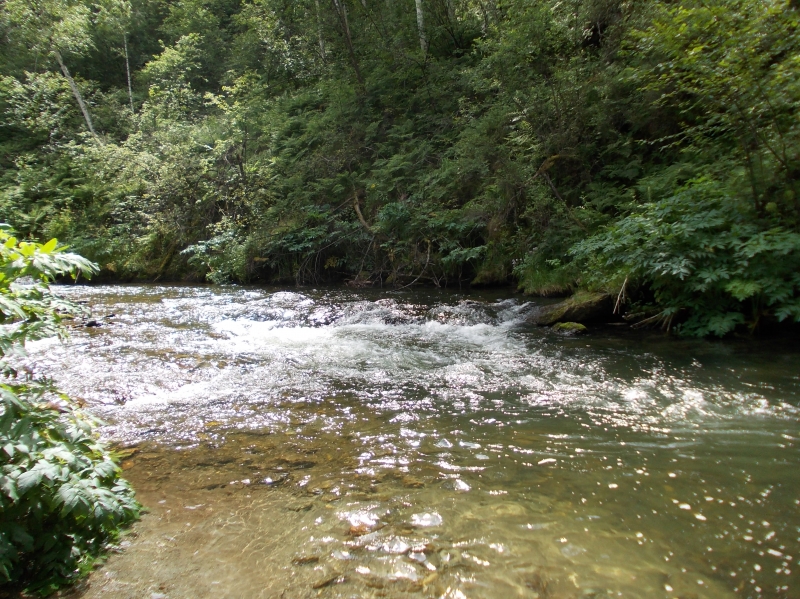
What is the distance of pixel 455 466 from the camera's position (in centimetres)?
329

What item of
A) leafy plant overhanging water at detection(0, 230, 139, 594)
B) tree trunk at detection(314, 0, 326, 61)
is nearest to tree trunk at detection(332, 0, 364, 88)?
tree trunk at detection(314, 0, 326, 61)

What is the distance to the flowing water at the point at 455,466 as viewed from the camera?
2.23m

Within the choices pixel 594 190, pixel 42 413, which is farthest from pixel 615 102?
pixel 42 413

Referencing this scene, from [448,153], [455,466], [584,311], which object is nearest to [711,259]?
[584,311]

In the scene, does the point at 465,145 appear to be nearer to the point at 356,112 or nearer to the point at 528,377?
the point at 356,112

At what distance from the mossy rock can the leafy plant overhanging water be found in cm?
644

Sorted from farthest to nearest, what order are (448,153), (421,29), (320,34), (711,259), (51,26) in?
1. (51,26)
2. (320,34)
3. (421,29)
4. (448,153)
5. (711,259)

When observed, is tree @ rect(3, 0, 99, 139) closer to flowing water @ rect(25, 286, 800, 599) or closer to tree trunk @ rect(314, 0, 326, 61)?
tree trunk @ rect(314, 0, 326, 61)

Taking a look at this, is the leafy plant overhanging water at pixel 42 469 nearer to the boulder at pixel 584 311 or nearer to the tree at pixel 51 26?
the boulder at pixel 584 311

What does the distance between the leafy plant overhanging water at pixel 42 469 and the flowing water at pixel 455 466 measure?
0.22 meters

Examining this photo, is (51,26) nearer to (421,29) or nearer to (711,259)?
(421,29)

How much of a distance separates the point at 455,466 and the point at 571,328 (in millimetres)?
4792

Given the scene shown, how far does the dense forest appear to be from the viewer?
6133mm

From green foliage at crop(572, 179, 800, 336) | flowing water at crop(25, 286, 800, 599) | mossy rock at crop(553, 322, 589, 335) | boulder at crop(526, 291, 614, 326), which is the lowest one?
flowing water at crop(25, 286, 800, 599)
